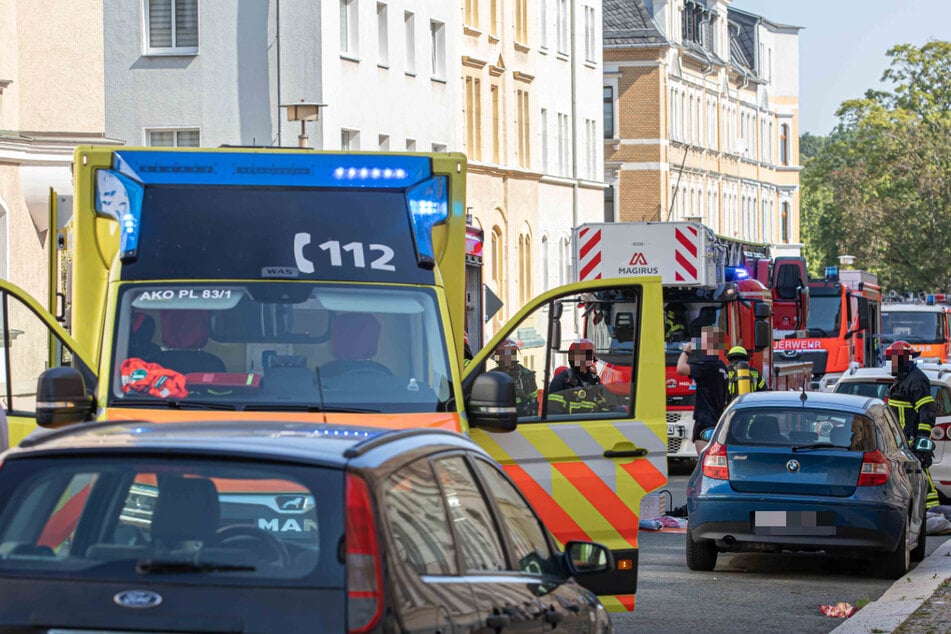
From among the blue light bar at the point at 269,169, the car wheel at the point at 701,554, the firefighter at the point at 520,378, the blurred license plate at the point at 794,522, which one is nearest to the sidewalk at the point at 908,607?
the blurred license plate at the point at 794,522

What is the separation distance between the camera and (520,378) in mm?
10375

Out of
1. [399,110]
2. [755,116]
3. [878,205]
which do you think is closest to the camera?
[399,110]

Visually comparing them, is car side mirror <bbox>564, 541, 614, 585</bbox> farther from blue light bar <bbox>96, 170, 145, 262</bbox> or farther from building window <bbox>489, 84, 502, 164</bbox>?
building window <bbox>489, 84, 502, 164</bbox>

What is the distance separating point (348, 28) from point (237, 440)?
35.0 metres

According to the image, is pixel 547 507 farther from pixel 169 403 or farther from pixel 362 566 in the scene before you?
pixel 362 566

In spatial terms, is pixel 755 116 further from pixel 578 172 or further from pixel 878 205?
pixel 578 172

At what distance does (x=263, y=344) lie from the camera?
8.93 m

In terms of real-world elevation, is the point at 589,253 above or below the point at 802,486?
above

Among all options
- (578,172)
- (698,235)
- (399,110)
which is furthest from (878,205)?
(698,235)

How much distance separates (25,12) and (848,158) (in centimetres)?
5426

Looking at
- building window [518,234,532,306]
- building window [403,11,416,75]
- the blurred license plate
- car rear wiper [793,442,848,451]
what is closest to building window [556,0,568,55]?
building window [518,234,532,306]

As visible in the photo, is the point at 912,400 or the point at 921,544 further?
the point at 912,400

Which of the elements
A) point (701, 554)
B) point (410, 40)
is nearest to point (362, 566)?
point (701, 554)

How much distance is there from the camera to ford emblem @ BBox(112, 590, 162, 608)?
15.4ft
